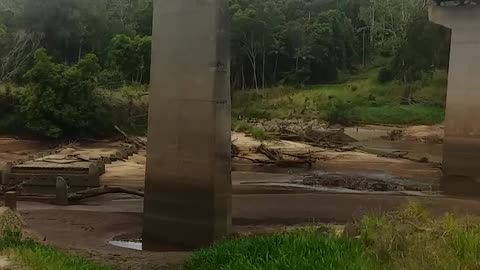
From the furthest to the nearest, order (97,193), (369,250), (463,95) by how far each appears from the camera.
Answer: (463,95), (97,193), (369,250)

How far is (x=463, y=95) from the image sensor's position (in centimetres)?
3366

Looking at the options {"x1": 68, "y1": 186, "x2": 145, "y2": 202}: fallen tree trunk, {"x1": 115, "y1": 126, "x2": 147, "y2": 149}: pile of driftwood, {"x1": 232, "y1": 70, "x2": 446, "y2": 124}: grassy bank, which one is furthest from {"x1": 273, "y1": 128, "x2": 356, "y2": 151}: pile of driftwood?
{"x1": 68, "y1": 186, "x2": 145, "y2": 202}: fallen tree trunk

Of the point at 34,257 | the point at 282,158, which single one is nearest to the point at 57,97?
the point at 282,158

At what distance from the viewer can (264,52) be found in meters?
72.1

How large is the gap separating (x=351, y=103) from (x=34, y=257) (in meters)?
58.6

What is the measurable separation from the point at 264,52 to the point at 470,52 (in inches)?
1587

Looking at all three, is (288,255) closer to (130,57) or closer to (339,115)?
(130,57)

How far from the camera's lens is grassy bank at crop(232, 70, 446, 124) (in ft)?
198

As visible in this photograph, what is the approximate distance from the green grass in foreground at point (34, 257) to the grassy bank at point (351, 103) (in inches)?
2005

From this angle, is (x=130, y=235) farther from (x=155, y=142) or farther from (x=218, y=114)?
(x=218, y=114)

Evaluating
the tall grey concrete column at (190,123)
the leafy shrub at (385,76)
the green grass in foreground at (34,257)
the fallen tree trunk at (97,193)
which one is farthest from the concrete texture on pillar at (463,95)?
the leafy shrub at (385,76)

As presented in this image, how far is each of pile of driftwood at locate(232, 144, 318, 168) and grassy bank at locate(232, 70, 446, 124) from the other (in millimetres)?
23598

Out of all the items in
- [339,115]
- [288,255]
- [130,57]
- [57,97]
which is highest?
[130,57]

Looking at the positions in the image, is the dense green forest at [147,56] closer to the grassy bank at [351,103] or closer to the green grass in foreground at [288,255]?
the grassy bank at [351,103]
